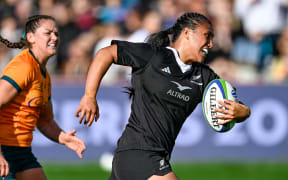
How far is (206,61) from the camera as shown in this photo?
36.2ft

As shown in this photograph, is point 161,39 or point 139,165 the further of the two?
point 161,39

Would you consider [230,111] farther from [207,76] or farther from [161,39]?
[161,39]

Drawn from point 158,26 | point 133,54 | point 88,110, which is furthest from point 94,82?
point 158,26

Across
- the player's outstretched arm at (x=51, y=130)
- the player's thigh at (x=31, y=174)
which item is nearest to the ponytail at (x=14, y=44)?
the player's outstretched arm at (x=51, y=130)

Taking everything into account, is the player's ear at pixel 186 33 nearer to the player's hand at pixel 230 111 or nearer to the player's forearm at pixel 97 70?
the player's hand at pixel 230 111

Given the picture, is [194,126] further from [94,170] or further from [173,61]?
[173,61]

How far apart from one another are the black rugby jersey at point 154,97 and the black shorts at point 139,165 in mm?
65

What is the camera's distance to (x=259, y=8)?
13.4m

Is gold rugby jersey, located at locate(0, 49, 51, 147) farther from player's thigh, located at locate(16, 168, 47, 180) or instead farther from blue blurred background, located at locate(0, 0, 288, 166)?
blue blurred background, located at locate(0, 0, 288, 166)

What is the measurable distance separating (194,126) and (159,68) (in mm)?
6283

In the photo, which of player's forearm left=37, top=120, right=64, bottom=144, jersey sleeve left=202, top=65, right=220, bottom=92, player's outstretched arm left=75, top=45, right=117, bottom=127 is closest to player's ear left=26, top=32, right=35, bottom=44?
player's forearm left=37, top=120, right=64, bottom=144

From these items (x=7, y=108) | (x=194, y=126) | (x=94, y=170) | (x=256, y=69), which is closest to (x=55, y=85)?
(x=94, y=170)

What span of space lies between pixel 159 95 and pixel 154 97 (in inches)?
2.1

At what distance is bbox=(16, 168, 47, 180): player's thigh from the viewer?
5730mm
